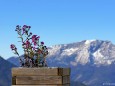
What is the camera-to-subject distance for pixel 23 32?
10570 millimetres

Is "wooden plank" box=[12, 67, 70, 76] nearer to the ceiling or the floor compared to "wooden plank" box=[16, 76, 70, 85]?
nearer to the ceiling

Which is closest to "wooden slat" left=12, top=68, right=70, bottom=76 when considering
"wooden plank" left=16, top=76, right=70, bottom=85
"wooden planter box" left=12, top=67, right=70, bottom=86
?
"wooden planter box" left=12, top=67, right=70, bottom=86

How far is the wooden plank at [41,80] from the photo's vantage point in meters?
9.80

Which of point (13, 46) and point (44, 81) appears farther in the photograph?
point (13, 46)

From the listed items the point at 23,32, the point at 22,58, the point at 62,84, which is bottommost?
the point at 62,84

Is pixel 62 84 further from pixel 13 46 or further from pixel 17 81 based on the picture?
pixel 13 46

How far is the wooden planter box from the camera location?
9.81m

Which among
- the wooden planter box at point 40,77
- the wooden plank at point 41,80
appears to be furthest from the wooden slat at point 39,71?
the wooden plank at point 41,80

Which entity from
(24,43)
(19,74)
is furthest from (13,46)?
(19,74)

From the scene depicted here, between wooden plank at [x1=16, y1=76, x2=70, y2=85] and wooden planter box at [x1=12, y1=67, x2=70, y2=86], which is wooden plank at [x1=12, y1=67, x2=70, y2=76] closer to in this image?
wooden planter box at [x1=12, y1=67, x2=70, y2=86]

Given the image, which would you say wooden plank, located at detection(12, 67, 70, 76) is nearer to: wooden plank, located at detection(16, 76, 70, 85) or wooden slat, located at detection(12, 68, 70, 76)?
wooden slat, located at detection(12, 68, 70, 76)

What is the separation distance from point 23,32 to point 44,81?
1.62m

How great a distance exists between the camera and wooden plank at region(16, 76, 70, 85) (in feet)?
32.2

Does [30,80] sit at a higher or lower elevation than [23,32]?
lower
